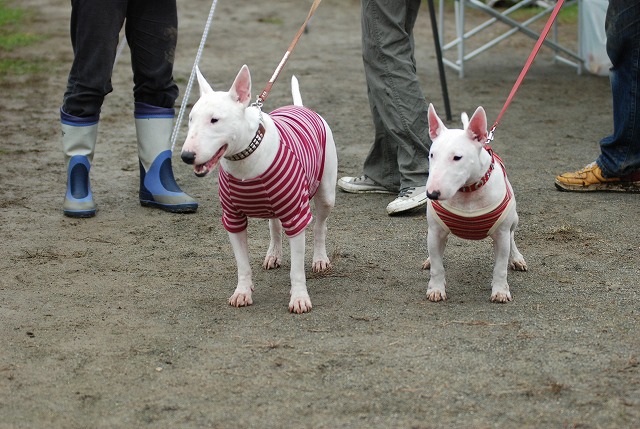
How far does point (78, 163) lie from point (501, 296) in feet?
8.24

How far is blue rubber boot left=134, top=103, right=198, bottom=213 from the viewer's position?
5.35 m

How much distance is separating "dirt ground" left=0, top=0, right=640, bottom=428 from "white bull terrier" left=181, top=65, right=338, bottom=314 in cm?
27

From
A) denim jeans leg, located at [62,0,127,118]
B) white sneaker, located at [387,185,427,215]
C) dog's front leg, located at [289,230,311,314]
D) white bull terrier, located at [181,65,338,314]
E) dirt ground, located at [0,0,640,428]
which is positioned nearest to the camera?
dirt ground, located at [0,0,640,428]

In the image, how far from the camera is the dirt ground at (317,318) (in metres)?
3.01

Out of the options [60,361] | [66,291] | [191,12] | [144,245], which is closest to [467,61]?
[191,12]

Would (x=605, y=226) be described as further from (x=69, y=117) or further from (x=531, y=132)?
(x=69, y=117)

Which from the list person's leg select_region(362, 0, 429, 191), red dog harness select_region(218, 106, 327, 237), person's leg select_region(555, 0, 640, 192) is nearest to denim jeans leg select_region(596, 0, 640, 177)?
person's leg select_region(555, 0, 640, 192)

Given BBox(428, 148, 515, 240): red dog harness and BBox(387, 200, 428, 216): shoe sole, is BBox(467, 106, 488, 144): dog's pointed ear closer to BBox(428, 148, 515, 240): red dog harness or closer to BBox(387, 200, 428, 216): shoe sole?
BBox(428, 148, 515, 240): red dog harness

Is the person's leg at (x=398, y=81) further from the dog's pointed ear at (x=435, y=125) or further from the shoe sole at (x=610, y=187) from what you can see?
the dog's pointed ear at (x=435, y=125)

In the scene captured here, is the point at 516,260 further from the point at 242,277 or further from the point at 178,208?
the point at 178,208

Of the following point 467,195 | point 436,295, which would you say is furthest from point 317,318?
point 467,195

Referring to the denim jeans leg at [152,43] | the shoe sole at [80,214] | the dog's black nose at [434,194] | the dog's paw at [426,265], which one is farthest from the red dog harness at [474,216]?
the shoe sole at [80,214]

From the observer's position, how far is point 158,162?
5.38m

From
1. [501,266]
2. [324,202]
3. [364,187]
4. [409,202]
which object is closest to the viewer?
[501,266]
